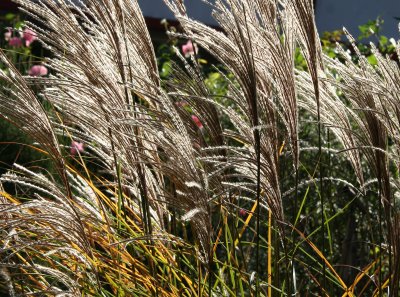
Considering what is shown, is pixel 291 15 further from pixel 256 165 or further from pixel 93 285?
pixel 93 285

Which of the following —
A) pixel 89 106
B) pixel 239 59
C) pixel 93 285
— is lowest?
pixel 93 285

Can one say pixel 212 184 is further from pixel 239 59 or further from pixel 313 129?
pixel 313 129

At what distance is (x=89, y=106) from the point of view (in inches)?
105

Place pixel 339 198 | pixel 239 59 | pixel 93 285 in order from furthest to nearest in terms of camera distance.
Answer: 1. pixel 339 198
2. pixel 93 285
3. pixel 239 59

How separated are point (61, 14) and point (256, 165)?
2.31ft

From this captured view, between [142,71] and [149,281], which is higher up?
[142,71]

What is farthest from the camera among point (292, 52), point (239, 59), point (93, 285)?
point (93, 285)

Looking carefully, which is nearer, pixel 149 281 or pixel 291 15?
pixel 291 15

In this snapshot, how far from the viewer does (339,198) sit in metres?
5.05

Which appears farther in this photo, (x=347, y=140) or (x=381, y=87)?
(x=347, y=140)

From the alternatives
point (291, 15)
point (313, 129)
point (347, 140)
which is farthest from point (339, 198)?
point (291, 15)

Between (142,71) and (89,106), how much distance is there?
0.83 ft

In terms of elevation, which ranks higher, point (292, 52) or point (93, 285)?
point (292, 52)

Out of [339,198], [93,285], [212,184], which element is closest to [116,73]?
[212,184]
